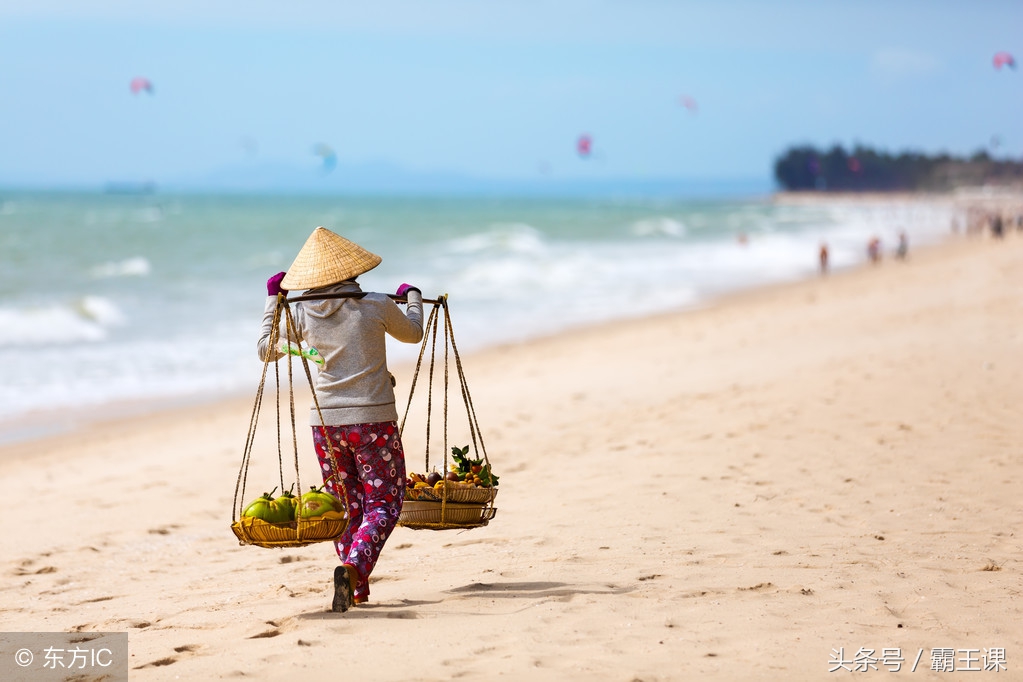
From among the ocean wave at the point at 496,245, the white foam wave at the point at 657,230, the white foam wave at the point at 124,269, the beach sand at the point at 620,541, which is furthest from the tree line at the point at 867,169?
the beach sand at the point at 620,541

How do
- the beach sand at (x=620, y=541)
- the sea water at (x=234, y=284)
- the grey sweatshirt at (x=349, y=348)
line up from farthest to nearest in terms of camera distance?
the sea water at (x=234, y=284) < the grey sweatshirt at (x=349, y=348) < the beach sand at (x=620, y=541)

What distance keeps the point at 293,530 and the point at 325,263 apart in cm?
91

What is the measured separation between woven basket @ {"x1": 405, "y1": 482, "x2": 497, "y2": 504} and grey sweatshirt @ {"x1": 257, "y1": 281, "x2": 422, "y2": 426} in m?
0.35

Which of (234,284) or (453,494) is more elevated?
(234,284)

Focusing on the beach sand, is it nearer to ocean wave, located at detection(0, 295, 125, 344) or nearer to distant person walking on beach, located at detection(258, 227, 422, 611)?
distant person walking on beach, located at detection(258, 227, 422, 611)

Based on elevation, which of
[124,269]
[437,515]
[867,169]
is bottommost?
[437,515]

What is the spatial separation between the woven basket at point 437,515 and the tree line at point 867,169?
141 metres

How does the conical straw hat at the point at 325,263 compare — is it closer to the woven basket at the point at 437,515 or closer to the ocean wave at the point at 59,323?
the woven basket at the point at 437,515

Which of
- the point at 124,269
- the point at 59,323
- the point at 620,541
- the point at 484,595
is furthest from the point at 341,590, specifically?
the point at 124,269

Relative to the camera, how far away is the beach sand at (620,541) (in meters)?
3.43

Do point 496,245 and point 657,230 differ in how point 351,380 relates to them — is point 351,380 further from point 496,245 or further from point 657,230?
point 657,230

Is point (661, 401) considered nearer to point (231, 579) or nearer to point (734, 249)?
point (231, 579)

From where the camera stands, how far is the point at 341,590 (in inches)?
147

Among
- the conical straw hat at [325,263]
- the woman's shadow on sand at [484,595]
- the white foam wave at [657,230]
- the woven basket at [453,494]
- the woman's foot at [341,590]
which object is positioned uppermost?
the white foam wave at [657,230]
